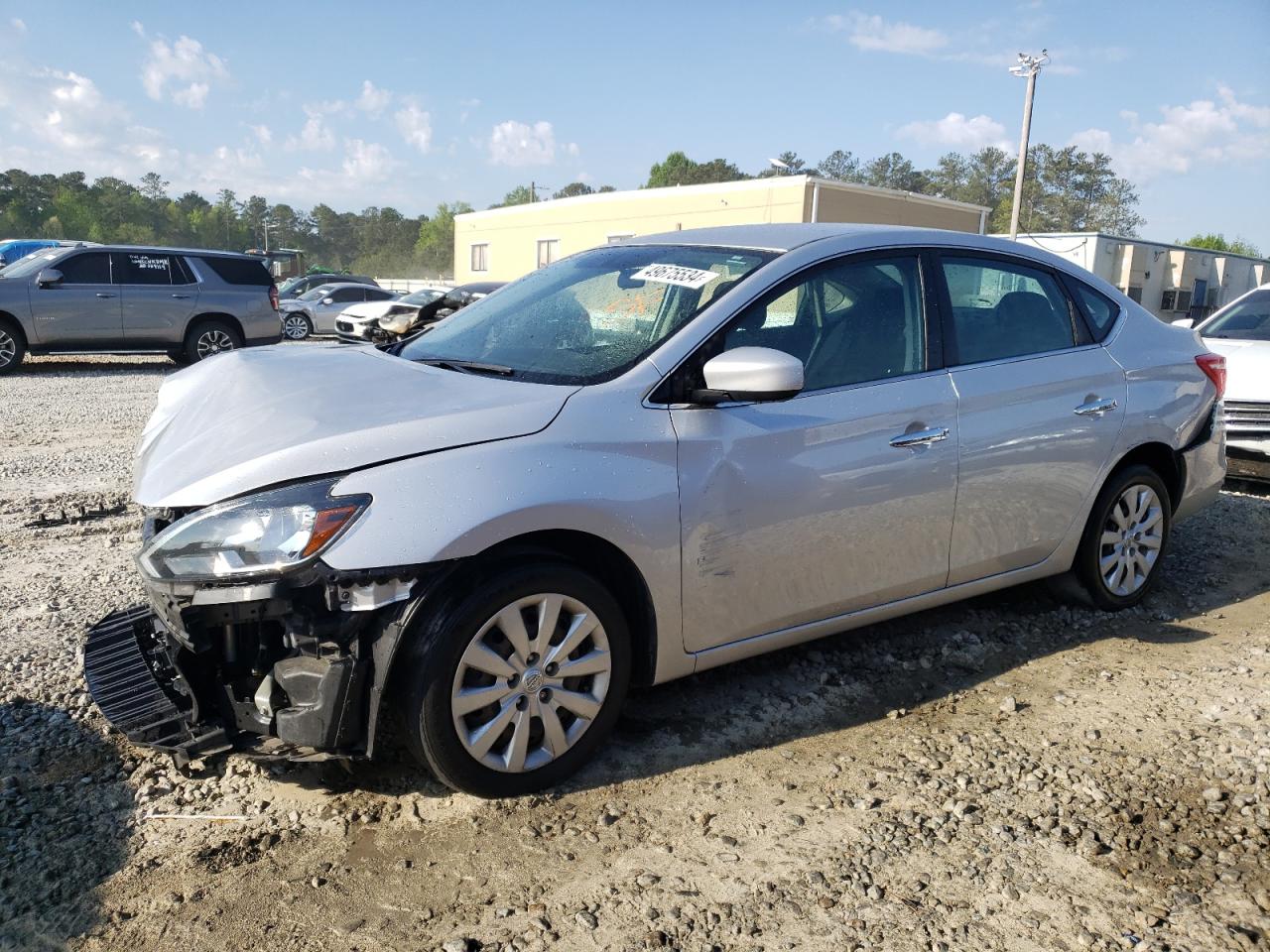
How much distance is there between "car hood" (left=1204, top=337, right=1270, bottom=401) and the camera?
279 inches

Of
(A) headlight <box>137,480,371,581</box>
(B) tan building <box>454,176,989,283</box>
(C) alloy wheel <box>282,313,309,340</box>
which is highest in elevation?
(B) tan building <box>454,176,989,283</box>

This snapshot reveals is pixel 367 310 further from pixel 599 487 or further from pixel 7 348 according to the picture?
pixel 599 487

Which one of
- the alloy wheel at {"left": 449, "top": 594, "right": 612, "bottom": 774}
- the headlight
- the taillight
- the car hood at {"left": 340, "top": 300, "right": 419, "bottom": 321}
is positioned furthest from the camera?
the car hood at {"left": 340, "top": 300, "right": 419, "bottom": 321}

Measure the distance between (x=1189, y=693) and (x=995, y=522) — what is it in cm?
103

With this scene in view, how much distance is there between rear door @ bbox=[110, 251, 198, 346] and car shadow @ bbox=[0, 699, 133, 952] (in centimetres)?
1192

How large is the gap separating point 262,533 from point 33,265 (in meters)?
13.5

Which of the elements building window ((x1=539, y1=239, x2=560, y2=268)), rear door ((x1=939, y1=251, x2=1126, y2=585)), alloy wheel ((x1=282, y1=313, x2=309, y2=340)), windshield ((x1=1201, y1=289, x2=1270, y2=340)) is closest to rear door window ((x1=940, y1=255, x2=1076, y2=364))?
rear door ((x1=939, y1=251, x2=1126, y2=585))

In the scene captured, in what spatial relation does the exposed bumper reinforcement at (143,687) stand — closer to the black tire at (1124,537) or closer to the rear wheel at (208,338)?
the black tire at (1124,537)

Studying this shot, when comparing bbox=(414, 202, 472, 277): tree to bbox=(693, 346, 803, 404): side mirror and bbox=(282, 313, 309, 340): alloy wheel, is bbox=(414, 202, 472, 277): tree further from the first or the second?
bbox=(693, 346, 803, 404): side mirror

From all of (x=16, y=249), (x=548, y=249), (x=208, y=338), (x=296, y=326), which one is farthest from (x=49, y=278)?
(x=548, y=249)

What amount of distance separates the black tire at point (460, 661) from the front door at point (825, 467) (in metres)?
0.35

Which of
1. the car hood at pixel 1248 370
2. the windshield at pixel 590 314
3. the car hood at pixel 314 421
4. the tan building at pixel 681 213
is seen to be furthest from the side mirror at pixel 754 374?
the tan building at pixel 681 213

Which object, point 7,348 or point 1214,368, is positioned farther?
point 7,348

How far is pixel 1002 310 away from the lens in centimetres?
421
